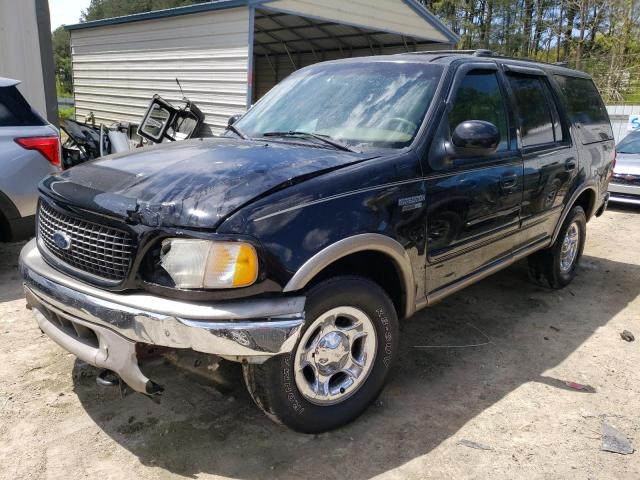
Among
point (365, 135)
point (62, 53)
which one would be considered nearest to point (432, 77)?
point (365, 135)

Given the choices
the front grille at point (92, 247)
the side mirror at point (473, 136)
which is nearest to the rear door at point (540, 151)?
the side mirror at point (473, 136)

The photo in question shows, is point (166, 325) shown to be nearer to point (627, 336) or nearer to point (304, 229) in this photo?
point (304, 229)

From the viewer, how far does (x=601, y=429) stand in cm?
308

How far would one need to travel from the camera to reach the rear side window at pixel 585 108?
4.97 metres

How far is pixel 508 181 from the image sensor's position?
152 inches

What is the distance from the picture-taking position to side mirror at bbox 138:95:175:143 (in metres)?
10.3

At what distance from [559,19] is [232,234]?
36.1 m

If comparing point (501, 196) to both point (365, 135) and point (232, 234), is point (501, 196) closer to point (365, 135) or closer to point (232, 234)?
point (365, 135)

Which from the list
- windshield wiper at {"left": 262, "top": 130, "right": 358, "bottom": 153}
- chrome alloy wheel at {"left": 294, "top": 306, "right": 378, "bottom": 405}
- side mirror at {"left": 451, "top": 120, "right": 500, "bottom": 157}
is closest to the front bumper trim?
chrome alloy wheel at {"left": 294, "top": 306, "right": 378, "bottom": 405}

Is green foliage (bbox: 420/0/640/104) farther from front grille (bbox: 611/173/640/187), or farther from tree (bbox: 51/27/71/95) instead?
tree (bbox: 51/27/71/95)

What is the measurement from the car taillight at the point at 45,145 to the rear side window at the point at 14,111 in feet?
0.58

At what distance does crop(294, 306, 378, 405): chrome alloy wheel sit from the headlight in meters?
0.46

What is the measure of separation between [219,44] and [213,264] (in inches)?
402

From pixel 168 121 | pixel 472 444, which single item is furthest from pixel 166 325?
pixel 168 121
